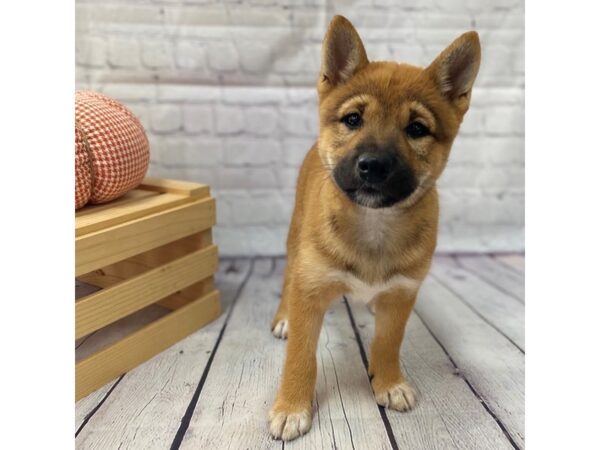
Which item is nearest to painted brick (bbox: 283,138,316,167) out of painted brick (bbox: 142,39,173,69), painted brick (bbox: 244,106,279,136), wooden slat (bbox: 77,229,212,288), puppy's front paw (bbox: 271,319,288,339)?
painted brick (bbox: 244,106,279,136)

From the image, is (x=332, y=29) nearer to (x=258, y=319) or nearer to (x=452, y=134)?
(x=452, y=134)

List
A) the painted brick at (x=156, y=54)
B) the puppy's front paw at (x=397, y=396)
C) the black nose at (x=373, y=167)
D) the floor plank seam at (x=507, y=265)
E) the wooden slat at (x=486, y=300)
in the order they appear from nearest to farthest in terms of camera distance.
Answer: the black nose at (x=373, y=167)
the puppy's front paw at (x=397, y=396)
the wooden slat at (x=486, y=300)
the painted brick at (x=156, y=54)
the floor plank seam at (x=507, y=265)

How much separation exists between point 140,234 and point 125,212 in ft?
0.32

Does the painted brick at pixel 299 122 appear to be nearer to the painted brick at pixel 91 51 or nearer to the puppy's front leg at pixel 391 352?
the painted brick at pixel 91 51

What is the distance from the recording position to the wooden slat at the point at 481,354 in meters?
1.60

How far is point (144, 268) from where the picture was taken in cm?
212

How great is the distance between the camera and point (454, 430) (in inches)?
57.9

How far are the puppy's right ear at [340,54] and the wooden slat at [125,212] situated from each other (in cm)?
79

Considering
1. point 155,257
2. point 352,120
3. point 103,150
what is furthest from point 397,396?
point 103,150

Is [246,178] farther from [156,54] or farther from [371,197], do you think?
[371,197]

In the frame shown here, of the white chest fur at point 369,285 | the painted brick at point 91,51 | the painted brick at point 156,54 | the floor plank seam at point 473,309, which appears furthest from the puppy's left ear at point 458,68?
the painted brick at point 91,51

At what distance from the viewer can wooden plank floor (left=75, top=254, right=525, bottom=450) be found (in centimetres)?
143

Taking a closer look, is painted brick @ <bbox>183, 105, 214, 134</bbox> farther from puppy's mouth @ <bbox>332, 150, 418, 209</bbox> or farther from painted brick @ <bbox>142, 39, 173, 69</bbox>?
puppy's mouth @ <bbox>332, 150, 418, 209</bbox>

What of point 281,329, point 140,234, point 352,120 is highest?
point 352,120
